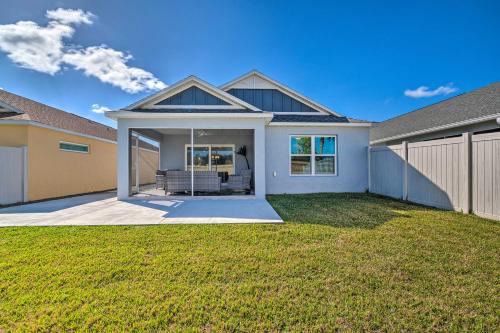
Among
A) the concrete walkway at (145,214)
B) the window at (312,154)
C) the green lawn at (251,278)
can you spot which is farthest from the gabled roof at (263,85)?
the green lawn at (251,278)

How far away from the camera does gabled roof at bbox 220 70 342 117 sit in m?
12.1

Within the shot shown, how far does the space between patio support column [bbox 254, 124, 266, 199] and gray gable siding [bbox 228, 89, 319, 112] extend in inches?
141

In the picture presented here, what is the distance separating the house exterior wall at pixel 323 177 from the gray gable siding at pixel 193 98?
2.89m

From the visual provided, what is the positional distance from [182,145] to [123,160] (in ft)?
16.6

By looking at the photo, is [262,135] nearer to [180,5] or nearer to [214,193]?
[214,193]

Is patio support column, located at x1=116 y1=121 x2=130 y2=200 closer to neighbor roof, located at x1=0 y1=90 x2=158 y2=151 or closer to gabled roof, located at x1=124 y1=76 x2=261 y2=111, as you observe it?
gabled roof, located at x1=124 y1=76 x2=261 y2=111

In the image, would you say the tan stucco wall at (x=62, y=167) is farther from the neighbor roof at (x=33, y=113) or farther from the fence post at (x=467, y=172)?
the fence post at (x=467, y=172)

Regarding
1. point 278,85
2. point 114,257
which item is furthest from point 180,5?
point 114,257

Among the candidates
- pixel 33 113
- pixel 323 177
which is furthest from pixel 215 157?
pixel 33 113

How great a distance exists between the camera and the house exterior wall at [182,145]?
13.6 metres

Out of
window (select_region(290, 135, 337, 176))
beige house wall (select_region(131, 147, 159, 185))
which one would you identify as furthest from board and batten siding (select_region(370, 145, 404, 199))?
beige house wall (select_region(131, 147, 159, 185))

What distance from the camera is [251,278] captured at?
2.97 meters

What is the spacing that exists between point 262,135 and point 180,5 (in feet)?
22.5

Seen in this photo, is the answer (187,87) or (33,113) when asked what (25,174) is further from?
(187,87)
